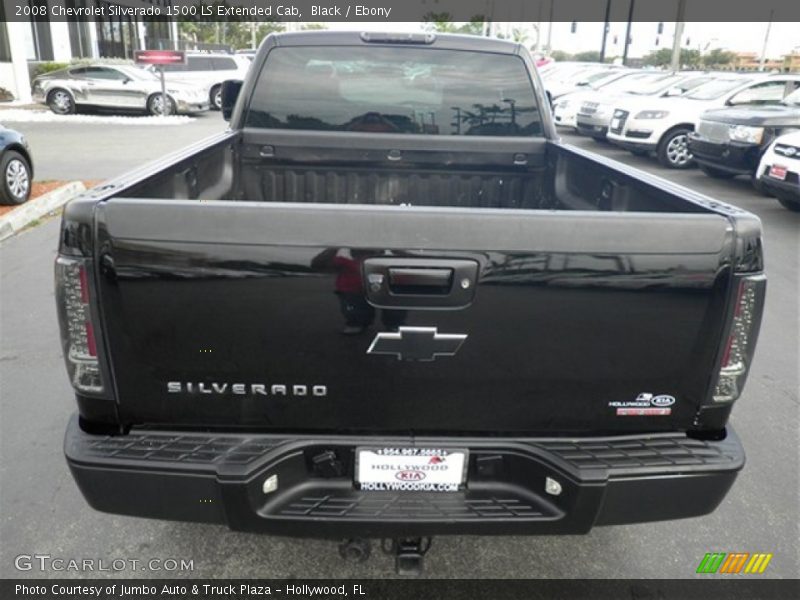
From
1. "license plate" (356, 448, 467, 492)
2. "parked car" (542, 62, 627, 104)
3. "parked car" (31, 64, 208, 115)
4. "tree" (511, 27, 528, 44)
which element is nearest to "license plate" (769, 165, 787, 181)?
"license plate" (356, 448, 467, 492)

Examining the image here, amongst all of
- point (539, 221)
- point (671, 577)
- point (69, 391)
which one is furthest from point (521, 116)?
point (69, 391)

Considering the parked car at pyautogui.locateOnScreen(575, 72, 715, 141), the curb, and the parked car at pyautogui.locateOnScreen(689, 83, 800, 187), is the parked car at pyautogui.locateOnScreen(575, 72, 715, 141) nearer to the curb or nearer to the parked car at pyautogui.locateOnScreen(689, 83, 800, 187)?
the parked car at pyautogui.locateOnScreen(689, 83, 800, 187)

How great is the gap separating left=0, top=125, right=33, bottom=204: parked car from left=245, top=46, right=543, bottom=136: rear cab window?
5895 millimetres

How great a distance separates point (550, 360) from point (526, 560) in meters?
1.21

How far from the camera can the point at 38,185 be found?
9.88 m

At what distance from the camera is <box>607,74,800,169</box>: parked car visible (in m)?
13.0

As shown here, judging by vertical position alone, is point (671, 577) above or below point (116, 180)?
below

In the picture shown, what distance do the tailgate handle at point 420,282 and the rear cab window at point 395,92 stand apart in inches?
92.0

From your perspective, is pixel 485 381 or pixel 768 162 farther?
pixel 768 162

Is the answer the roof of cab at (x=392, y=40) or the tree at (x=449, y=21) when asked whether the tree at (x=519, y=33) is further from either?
the roof of cab at (x=392, y=40)

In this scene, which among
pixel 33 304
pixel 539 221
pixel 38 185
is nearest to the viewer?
pixel 539 221

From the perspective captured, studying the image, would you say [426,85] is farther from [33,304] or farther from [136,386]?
[33,304]

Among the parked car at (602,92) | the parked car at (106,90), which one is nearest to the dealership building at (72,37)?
the parked car at (106,90)

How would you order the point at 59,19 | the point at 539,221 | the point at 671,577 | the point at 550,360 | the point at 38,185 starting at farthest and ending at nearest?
1. the point at 59,19
2. the point at 38,185
3. the point at 671,577
4. the point at 550,360
5. the point at 539,221
